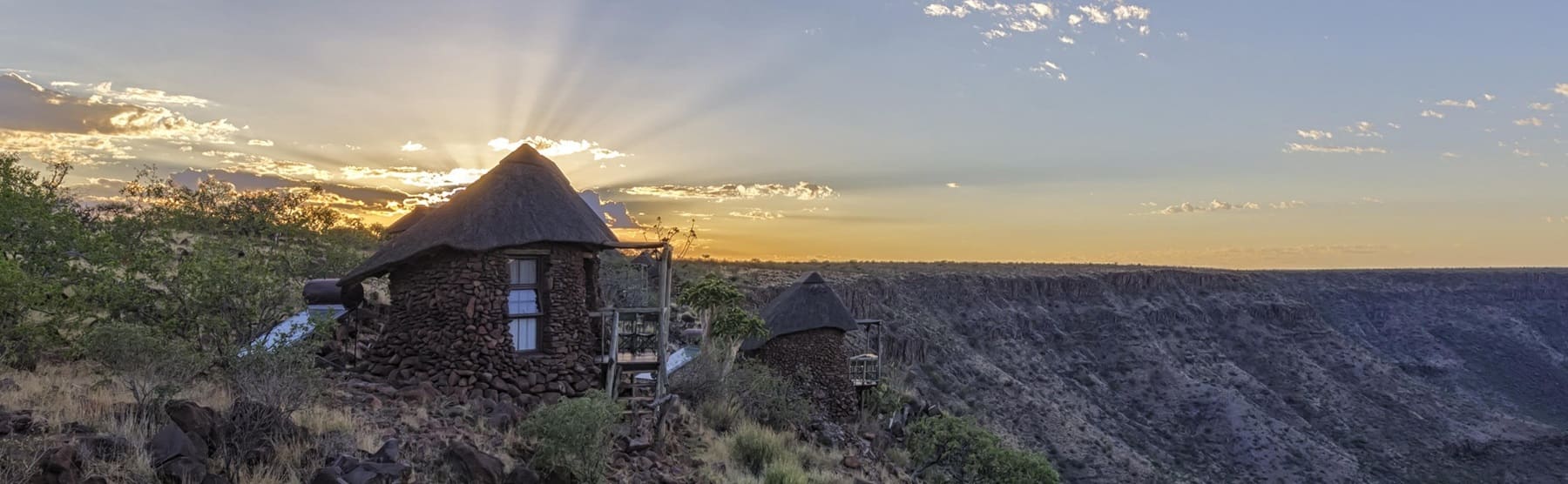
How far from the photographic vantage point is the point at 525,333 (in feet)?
48.8

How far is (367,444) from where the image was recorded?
10000 mm

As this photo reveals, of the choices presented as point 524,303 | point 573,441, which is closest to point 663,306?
point 524,303

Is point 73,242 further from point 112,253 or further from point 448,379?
point 448,379

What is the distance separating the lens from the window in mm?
14727

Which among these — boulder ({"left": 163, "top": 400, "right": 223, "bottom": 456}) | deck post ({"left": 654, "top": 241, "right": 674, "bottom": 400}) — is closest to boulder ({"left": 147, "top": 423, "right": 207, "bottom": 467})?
boulder ({"left": 163, "top": 400, "right": 223, "bottom": 456})

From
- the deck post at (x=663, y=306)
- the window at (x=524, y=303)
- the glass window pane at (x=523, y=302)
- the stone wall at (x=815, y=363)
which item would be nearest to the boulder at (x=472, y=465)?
the window at (x=524, y=303)

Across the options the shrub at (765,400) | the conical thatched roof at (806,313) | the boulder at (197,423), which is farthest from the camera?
the conical thatched roof at (806,313)

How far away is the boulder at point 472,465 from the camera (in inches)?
386

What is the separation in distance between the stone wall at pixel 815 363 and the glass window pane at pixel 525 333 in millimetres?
11165

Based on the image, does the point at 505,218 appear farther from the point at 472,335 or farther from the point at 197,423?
the point at 197,423

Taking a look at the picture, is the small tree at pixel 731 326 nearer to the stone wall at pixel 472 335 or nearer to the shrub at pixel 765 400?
the shrub at pixel 765 400

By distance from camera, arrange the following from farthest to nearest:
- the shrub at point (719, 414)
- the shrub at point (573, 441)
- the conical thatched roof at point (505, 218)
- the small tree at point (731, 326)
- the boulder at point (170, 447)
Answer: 1. the small tree at point (731, 326)
2. the shrub at point (719, 414)
3. the conical thatched roof at point (505, 218)
4. the shrub at point (573, 441)
5. the boulder at point (170, 447)

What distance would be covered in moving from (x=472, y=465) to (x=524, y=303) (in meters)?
5.33

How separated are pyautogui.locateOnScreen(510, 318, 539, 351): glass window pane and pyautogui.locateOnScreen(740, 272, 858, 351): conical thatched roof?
35.5ft
